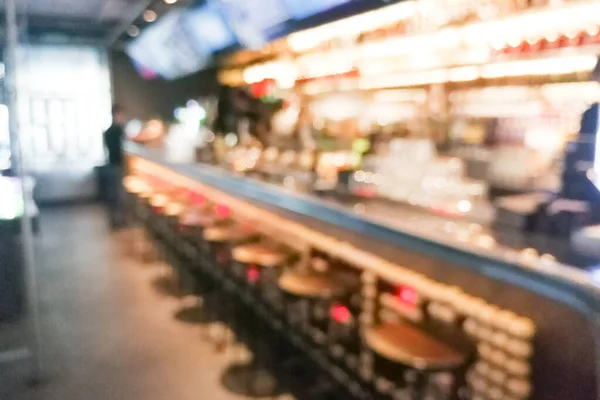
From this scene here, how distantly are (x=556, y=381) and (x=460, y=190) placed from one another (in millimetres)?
1063

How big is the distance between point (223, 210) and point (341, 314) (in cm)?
205

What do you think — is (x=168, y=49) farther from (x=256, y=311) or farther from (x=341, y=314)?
(x=341, y=314)

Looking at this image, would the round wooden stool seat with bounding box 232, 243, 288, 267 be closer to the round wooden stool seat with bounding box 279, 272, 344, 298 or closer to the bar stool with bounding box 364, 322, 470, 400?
the round wooden stool seat with bounding box 279, 272, 344, 298

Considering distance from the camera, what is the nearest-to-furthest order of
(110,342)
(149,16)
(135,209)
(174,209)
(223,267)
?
(110,342), (223,267), (174,209), (149,16), (135,209)

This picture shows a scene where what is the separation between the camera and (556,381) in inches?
77.3

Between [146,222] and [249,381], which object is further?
[146,222]

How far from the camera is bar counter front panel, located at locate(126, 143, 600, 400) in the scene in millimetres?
1836

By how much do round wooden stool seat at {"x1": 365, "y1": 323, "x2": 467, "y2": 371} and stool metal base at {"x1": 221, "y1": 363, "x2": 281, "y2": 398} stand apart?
142cm

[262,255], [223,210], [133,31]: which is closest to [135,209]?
[133,31]

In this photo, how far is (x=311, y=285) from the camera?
292cm

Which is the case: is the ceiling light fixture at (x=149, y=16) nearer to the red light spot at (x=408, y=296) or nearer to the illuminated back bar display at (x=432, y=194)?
the illuminated back bar display at (x=432, y=194)

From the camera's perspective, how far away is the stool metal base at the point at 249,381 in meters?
3.56

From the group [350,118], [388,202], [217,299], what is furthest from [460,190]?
[350,118]

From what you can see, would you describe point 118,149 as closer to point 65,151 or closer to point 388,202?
point 65,151
